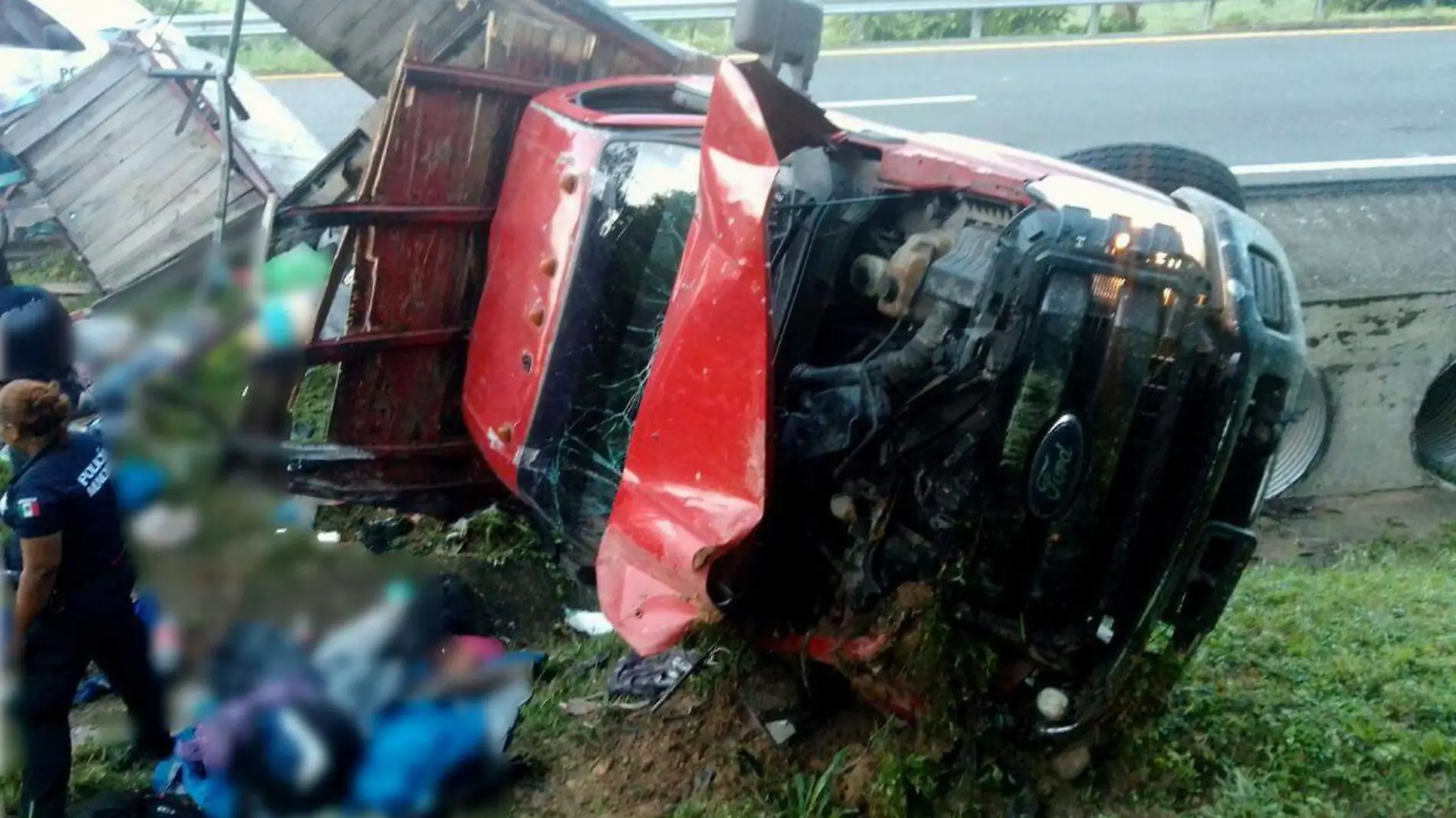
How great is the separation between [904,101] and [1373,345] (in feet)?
18.2

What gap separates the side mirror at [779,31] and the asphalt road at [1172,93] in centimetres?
495

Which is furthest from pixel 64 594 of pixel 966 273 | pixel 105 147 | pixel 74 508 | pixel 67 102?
pixel 67 102

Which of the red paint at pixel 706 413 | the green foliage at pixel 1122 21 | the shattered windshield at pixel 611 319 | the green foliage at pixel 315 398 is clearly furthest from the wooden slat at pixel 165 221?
the green foliage at pixel 1122 21

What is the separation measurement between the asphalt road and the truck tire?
439 cm

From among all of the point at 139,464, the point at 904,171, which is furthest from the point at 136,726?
the point at 904,171

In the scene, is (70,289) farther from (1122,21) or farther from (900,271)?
(1122,21)

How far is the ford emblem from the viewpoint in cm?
233

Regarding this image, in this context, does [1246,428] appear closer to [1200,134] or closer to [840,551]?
[840,551]

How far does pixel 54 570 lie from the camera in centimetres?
326

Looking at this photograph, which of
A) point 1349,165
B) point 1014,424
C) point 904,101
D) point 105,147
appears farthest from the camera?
point 904,101

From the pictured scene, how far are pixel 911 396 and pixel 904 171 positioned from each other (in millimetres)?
676

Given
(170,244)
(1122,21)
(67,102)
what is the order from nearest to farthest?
(170,244)
(67,102)
(1122,21)

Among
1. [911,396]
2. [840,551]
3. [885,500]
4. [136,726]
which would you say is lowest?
[136,726]

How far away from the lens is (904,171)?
2.80 metres
